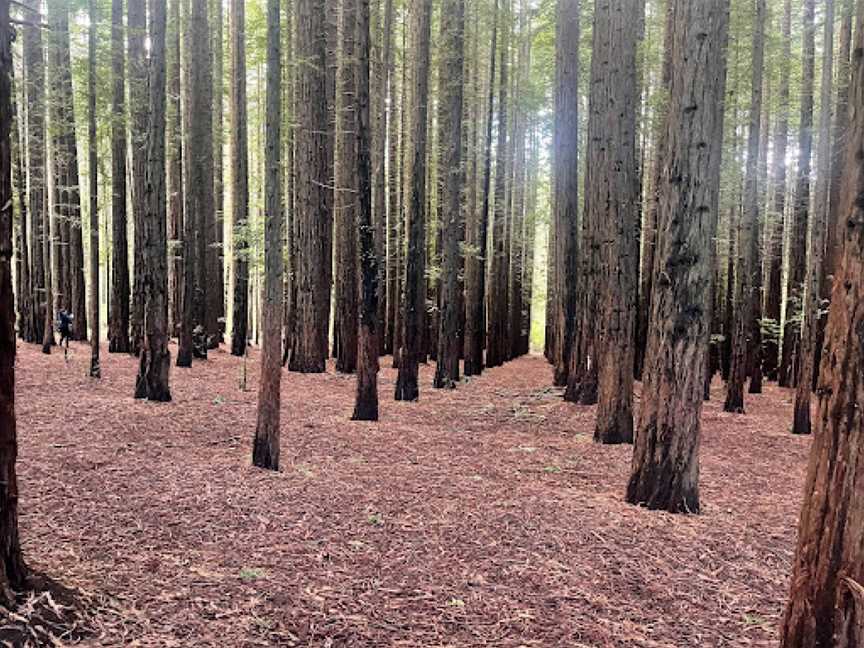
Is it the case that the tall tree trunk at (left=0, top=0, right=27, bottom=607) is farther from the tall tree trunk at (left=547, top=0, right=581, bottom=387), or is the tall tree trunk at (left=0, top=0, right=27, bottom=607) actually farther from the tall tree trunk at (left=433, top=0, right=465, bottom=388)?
the tall tree trunk at (left=547, top=0, right=581, bottom=387)

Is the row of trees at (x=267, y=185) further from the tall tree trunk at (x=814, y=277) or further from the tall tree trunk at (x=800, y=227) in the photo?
the tall tree trunk at (x=800, y=227)

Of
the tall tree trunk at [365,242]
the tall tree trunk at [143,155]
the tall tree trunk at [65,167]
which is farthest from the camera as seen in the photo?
the tall tree trunk at [65,167]

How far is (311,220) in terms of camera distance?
14.9 m

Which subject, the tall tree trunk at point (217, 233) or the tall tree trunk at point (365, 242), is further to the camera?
the tall tree trunk at point (217, 233)

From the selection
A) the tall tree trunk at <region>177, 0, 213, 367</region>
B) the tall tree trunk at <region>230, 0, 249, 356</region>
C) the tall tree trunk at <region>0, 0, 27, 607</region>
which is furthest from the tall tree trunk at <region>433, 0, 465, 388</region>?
the tall tree trunk at <region>0, 0, 27, 607</region>

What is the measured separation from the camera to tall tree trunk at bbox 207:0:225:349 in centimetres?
1712

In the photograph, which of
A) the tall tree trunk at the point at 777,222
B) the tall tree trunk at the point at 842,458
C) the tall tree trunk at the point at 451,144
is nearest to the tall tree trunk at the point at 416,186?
the tall tree trunk at the point at 451,144

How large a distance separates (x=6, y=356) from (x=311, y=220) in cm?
1184

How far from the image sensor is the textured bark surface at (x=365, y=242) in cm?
870

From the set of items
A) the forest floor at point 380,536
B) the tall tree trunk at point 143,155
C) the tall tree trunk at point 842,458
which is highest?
the tall tree trunk at point 143,155

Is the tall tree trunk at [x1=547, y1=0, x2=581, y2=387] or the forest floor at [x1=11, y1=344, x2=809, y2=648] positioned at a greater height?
the tall tree trunk at [x1=547, y1=0, x2=581, y2=387]

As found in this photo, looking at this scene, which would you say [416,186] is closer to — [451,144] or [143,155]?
[451,144]

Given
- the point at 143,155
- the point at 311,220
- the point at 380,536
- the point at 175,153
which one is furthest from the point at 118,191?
the point at 380,536

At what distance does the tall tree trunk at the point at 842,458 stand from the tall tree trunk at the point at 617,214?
595 centimetres
